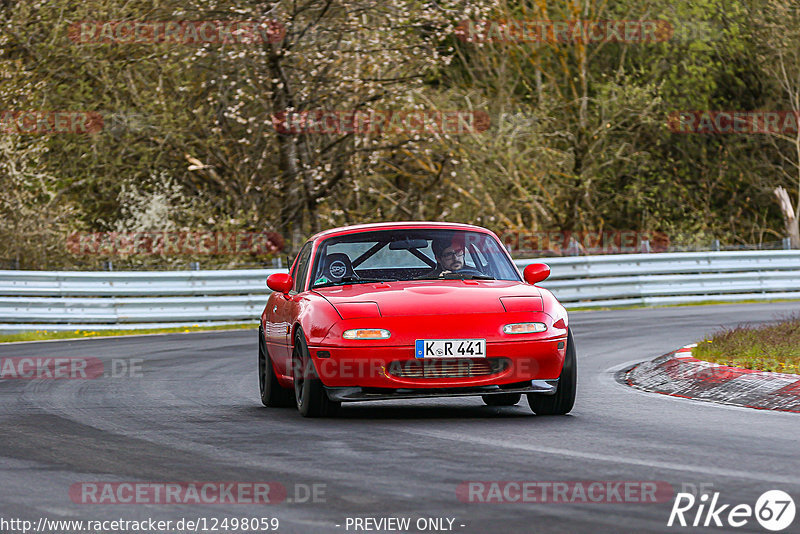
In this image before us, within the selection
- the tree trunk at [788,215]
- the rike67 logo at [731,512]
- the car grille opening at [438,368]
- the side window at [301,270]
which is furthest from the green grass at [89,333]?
the tree trunk at [788,215]

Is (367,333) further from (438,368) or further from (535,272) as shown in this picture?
(535,272)

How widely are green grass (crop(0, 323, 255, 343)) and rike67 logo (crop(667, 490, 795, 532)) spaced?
16.1m

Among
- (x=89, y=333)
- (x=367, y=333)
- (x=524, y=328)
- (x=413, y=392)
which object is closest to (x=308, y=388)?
(x=367, y=333)

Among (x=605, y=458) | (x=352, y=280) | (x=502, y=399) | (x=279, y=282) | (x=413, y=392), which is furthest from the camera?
(x=279, y=282)

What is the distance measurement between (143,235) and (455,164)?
7.16 meters

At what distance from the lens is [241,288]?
23.0 meters

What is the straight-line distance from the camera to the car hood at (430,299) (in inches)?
371

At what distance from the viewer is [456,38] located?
1367 inches

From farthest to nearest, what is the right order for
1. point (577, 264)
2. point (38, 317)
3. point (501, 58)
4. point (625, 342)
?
point (501, 58), point (577, 264), point (38, 317), point (625, 342)

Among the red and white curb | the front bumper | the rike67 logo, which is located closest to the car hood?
the front bumper

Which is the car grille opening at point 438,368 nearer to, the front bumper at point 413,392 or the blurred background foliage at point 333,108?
the front bumper at point 413,392

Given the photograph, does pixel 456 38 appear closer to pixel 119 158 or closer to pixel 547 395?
pixel 119 158

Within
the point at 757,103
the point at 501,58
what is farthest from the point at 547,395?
the point at 757,103

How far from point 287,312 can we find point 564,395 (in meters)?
2.36
